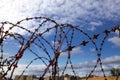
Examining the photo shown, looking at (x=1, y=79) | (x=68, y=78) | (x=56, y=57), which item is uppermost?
(x=68, y=78)

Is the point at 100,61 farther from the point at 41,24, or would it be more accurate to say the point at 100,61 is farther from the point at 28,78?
the point at 28,78

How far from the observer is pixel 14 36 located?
203 inches

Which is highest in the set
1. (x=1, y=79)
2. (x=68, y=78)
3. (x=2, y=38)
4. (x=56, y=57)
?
(x=68, y=78)

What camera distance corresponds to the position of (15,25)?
4.41 meters

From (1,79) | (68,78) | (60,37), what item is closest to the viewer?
(1,79)

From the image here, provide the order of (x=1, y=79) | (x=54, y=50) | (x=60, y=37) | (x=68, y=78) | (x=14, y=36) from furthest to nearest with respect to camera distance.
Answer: (x=68, y=78), (x=14, y=36), (x=60, y=37), (x=54, y=50), (x=1, y=79)

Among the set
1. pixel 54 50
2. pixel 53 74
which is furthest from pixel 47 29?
pixel 53 74

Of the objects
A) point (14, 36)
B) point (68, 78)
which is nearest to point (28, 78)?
point (68, 78)

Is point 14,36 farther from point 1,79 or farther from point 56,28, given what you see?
point 1,79

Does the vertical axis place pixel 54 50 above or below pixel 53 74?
above

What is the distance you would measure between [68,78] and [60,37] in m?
30.5

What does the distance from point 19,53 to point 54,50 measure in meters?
0.46

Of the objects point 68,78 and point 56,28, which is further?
point 68,78

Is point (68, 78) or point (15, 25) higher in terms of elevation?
point (68, 78)
